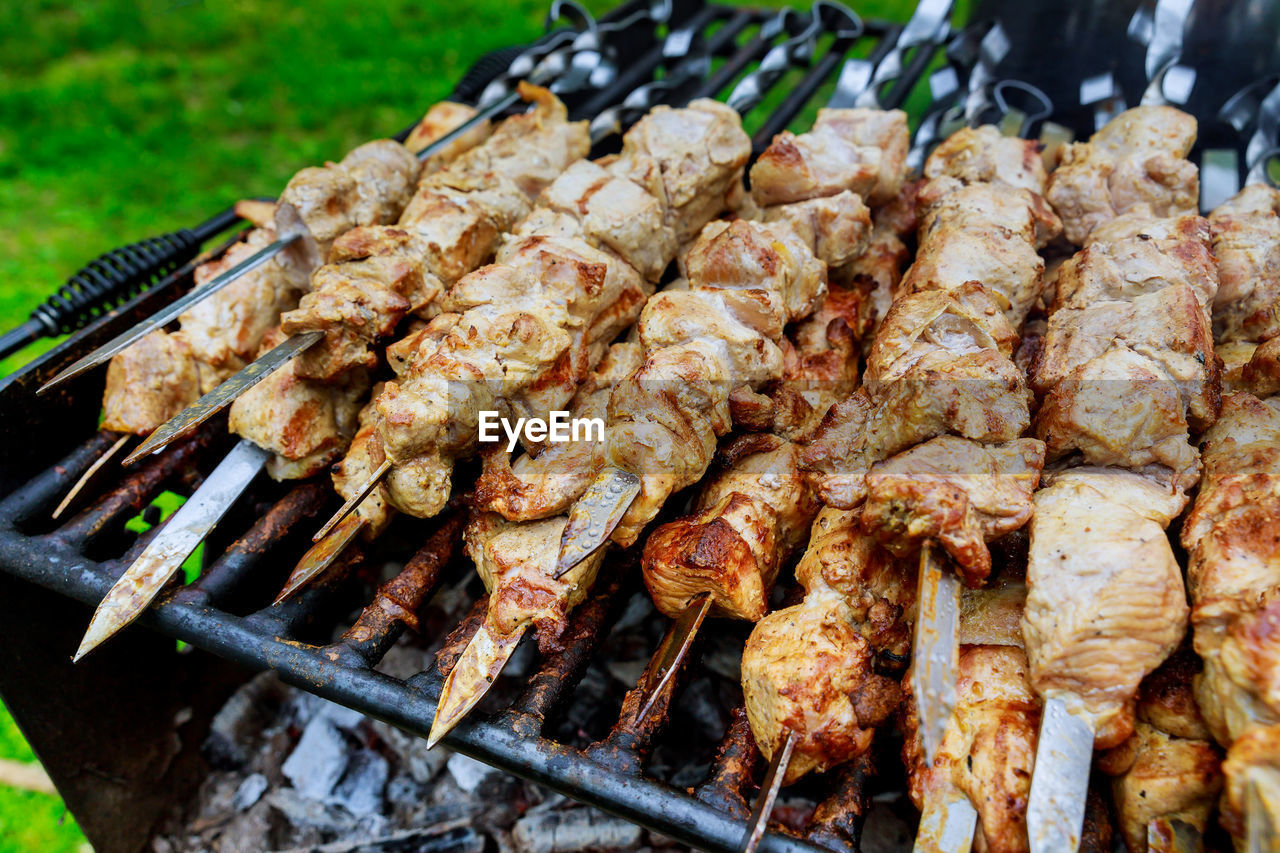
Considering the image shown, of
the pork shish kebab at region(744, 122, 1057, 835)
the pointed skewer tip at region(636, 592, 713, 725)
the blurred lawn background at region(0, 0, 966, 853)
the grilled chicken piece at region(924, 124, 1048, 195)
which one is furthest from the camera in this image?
the blurred lawn background at region(0, 0, 966, 853)

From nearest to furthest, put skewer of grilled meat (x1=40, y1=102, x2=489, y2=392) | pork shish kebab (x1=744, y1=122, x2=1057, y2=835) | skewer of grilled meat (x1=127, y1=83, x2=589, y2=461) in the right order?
pork shish kebab (x1=744, y1=122, x2=1057, y2=835), skewer of grilled meat (x1=127, y1=83, x2=589, y2=461), skewer of grilled meat (x1=40, y1=102, x2=489, y2=392)

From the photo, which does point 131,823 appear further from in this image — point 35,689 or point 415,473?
point 415,473

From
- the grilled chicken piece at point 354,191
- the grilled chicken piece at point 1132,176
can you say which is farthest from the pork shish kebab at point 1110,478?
the grilled chicken piece at point 354,191

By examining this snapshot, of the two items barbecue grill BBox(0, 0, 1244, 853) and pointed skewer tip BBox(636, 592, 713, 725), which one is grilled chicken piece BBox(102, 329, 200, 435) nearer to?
barbecue grill BBox(0, 0, 1244, 853)

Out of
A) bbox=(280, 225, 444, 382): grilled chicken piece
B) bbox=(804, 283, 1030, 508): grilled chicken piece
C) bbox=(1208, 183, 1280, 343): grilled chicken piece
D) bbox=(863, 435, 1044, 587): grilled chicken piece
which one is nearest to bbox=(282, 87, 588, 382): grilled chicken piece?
bbox=(280, 225, 444, 382): grilled chicken piece

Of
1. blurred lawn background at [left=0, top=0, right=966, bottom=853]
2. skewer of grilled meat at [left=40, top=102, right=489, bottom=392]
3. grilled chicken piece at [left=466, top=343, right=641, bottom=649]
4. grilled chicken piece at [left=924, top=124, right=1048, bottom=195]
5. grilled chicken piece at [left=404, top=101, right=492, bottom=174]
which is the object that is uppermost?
skewer of grilled meat at [left=40, top=102, right=489, bottom=392]

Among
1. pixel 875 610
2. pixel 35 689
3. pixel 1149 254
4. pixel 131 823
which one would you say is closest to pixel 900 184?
pixel 1149 254

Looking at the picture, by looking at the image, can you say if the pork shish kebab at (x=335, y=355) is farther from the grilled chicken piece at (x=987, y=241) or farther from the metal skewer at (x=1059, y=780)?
the metal skewer at (x=1059, y=780)

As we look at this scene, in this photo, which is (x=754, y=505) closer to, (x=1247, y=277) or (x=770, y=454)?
(x=770, y=454)
